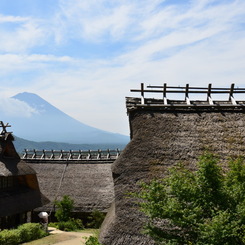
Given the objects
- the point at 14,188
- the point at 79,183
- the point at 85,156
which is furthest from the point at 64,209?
the point at 85,156

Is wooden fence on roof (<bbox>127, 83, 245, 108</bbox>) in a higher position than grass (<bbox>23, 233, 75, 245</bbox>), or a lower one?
higher

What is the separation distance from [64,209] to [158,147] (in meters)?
15.1

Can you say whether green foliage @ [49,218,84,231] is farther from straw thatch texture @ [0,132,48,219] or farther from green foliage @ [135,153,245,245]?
green foliage @ [135,153,245,245]

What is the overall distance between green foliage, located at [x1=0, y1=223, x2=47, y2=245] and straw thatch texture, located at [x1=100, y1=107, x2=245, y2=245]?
310 inches

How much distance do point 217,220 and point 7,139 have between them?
19561 millimetres

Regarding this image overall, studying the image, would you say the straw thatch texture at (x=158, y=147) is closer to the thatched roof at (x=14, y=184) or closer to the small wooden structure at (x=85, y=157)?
the thatched roof at (x=14, y=184)

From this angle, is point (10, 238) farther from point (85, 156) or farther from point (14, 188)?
point (85, 156)

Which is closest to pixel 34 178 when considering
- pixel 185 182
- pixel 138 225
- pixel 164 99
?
pixel 164 99

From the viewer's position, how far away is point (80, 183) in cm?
2941

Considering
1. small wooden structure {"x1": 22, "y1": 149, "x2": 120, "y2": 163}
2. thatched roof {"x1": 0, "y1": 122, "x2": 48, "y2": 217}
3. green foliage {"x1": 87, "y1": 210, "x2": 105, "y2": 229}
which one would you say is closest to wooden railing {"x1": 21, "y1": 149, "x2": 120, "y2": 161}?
small wooden structure {"x1": 22, "y1": 149, "x2": 120, "y2": 163}

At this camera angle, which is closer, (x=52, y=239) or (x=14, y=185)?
(x=52, y=239)

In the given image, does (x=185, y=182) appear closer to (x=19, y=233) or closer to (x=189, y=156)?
(x=189, y=156)

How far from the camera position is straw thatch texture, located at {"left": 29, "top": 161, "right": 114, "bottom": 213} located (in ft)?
89.9

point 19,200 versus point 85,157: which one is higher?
point 85,157
